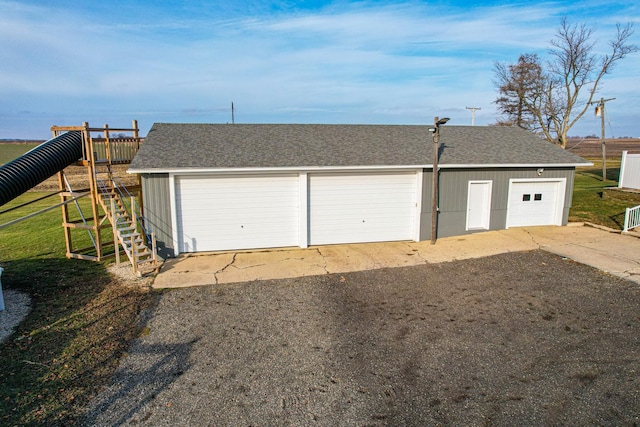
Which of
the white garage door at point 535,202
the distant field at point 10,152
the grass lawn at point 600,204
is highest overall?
the distant field at point 10,152

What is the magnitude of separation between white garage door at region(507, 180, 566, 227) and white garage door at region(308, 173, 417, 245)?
3.86 meters

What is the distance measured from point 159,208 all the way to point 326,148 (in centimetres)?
561

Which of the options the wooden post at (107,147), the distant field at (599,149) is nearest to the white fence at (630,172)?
the distant field at (599,149)

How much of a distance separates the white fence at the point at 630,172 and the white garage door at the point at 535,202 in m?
9.99

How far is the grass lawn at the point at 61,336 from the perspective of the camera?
16.7ft

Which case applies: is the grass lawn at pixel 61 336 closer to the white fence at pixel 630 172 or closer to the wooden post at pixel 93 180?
the wooden post at pixel 93 180

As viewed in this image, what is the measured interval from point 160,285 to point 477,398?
7216mm

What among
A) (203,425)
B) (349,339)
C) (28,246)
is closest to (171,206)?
(28,246)

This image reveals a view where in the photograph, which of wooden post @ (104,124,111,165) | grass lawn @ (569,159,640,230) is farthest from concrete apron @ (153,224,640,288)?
wooden post @ (104,124,111,165)

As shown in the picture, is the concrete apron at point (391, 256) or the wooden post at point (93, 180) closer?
the concrete apron at point (391, 256)

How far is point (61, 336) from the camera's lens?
6879 millimetres

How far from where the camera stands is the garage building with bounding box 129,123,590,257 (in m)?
11.8

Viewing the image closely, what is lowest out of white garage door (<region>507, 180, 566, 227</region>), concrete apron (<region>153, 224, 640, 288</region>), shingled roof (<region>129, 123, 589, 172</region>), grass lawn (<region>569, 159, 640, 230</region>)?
concrete apron (<region>153, 224, 640, 288</region>)

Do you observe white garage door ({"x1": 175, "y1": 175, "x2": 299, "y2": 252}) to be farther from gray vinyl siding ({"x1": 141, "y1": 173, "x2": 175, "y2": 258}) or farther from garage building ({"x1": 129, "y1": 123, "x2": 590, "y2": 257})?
gray vinyl siding ({"x1": 141, "y1": 173, "x2": 175, "y2": 258})
